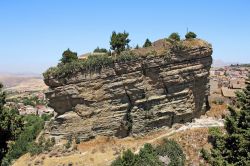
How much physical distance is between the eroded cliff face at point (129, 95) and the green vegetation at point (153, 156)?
3954 mm

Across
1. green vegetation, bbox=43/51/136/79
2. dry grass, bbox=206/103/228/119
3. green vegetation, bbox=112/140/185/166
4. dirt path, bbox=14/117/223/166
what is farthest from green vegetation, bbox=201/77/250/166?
dry grass, bbox=206/103/228/119

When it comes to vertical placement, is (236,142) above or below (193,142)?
above

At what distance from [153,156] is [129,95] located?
6.76 metres

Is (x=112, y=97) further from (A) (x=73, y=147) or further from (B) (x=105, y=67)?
(A) (x=73, y=147)

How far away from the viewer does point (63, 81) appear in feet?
120

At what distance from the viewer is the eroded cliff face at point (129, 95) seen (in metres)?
36.3

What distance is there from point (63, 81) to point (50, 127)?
512cm

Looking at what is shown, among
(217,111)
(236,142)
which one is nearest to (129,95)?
(217,111)

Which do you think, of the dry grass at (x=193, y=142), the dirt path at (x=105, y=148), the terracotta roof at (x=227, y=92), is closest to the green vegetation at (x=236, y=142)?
the dry grass at (x=193, y=142)

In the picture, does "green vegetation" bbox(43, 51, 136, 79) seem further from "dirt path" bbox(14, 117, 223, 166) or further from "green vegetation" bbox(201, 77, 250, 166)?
"green vegetation" bbox(201, 77, 250, 166)

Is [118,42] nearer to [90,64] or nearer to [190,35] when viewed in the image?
[90,64]

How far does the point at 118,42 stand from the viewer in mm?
38000

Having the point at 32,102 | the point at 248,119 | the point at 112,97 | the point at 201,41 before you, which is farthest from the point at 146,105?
the point at 32,102

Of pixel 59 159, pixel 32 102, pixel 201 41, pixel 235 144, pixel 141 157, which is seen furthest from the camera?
pixel 32 102
